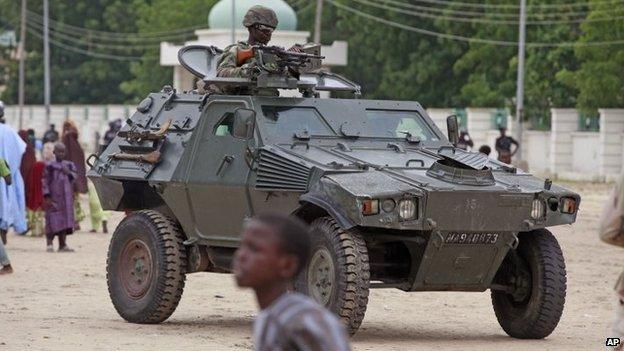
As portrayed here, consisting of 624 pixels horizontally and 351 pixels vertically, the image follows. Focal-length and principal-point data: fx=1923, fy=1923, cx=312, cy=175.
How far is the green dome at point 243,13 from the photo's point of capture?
5825 cm

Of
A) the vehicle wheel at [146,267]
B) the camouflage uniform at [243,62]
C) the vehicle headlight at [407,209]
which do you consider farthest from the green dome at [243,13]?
the vehicle headlight at [407,209]

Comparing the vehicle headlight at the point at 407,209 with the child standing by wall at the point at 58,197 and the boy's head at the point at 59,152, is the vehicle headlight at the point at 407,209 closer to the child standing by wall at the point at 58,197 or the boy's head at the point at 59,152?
the child standing by wall at the point at 58,197

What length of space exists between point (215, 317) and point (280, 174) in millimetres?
2244

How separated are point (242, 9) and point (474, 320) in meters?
44.2

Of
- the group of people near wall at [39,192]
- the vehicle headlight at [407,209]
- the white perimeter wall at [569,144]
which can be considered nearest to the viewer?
the vehicle headlight at [407,209]

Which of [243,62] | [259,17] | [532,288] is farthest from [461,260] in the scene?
[259,17]

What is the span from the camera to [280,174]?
13.2 meters

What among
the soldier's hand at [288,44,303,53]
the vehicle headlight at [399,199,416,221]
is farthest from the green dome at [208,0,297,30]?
the vehicle headlight at [399,199,416,221]

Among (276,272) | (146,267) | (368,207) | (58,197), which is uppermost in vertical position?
(276,272)

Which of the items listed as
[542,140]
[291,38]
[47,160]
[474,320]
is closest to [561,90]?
[542,140]

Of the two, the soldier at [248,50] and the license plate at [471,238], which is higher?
the soldier at [248,50]

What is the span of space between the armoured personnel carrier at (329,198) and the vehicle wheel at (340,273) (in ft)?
0.03

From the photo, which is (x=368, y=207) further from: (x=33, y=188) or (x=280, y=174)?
(x=33, y=188)

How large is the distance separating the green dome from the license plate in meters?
45.1
